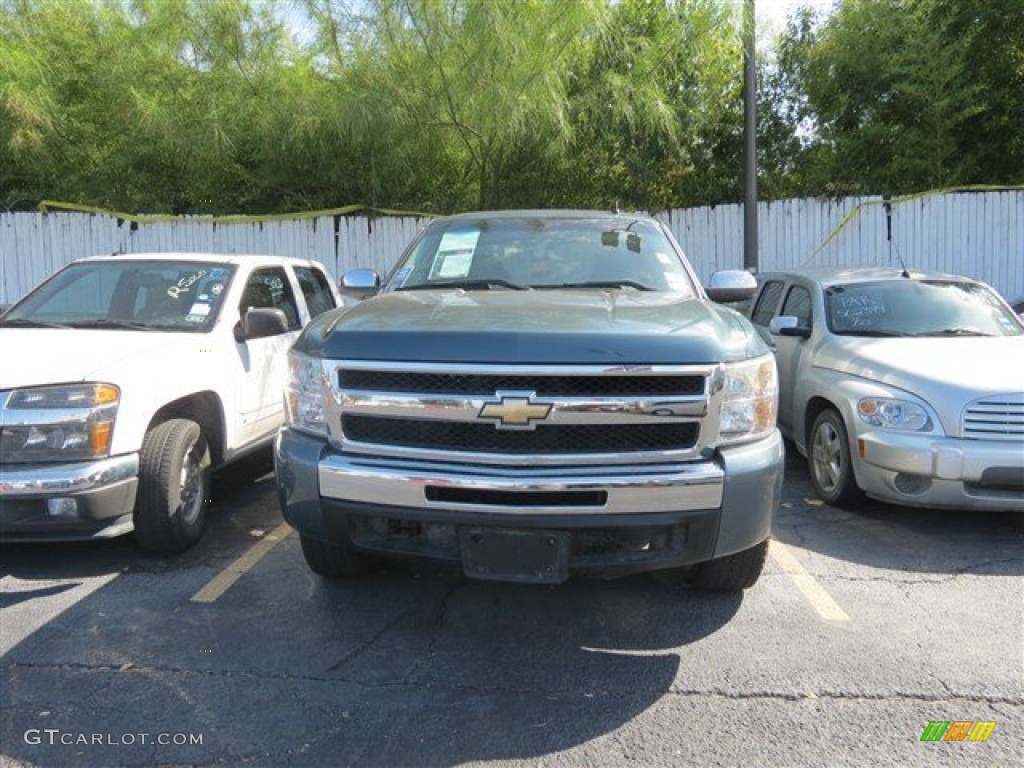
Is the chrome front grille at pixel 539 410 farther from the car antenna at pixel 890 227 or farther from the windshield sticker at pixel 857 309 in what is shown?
the car antenna at pixel 890 227

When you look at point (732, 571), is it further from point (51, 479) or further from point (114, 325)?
point (114, 325)

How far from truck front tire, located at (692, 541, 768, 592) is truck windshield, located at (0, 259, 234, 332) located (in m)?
3.31

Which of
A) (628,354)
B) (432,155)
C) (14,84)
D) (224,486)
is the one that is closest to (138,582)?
(224,486)

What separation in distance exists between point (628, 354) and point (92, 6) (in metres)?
10.6

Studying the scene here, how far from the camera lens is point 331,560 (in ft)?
12.3

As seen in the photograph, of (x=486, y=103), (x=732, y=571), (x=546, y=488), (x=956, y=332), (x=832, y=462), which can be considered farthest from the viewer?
(x=486, y=103)

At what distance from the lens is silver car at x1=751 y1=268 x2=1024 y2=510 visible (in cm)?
454

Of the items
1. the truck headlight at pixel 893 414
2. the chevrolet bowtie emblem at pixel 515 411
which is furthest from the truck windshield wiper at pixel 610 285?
the truck headlight at pixel 893 414

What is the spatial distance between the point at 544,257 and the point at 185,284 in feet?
8.34

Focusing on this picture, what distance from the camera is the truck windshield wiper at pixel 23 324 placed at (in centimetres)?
488

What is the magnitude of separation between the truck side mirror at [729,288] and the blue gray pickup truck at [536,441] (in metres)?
1.25

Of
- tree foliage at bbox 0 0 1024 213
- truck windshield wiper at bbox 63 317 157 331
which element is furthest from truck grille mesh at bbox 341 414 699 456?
tree foliage at bbox 0 0 1024 213

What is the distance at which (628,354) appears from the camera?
288 centimetres

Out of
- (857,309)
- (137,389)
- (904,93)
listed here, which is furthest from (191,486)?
(904,93)
